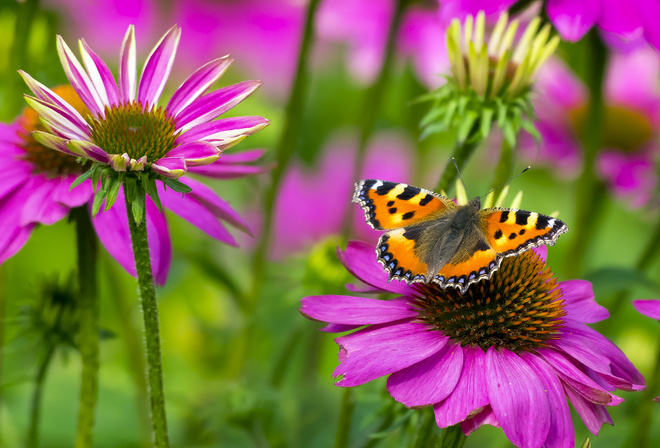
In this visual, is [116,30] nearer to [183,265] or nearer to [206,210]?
[183,265]

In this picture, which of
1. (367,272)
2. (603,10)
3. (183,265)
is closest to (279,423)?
(183,265)

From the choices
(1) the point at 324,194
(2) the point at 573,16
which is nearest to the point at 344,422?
(2) the point at 573,16

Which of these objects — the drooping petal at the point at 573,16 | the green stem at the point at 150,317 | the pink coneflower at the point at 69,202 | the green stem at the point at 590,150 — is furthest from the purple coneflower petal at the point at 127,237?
the green stem at the point at 590,150

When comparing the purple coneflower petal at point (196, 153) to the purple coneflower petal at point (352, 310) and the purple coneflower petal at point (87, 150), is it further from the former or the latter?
the purple coneflower petal at point (352, 310)

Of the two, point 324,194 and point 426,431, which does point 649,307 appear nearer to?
point 426,431

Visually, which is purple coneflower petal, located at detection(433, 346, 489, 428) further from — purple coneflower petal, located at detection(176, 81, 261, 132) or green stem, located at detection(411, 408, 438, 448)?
purple coneflower petal, located at detection(176, 81, 261, 132)

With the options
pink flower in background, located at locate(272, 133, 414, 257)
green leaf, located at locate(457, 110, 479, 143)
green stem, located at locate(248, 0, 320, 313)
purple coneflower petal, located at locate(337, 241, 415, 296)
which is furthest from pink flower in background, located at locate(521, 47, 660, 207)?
purple coneflower petal, located at locate(337, 241, 415, 296)

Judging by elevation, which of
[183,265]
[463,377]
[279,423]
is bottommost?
[279,423]
